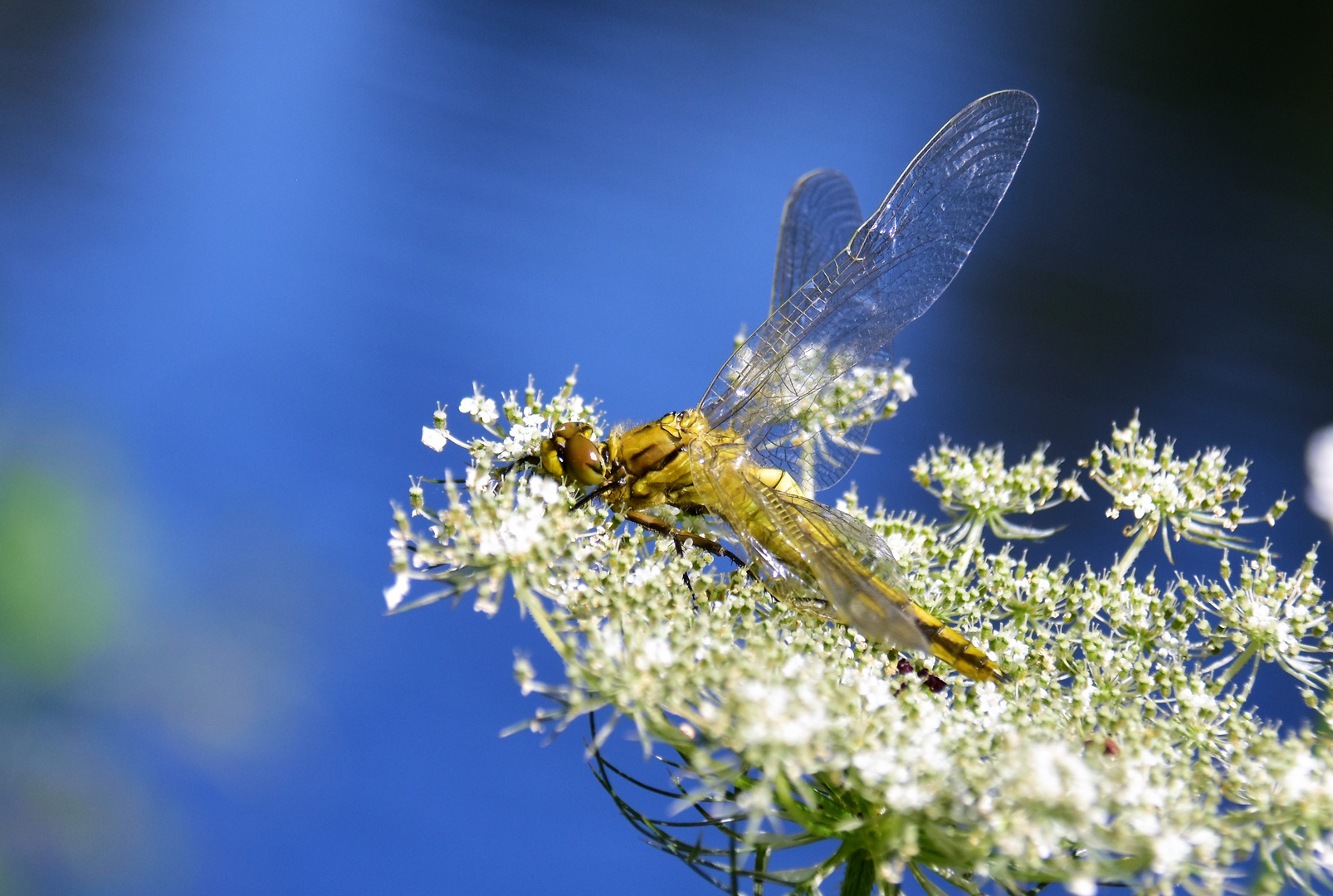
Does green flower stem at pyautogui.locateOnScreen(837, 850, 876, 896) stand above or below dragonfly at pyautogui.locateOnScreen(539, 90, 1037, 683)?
below

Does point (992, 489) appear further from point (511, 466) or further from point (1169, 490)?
point (511, 466)

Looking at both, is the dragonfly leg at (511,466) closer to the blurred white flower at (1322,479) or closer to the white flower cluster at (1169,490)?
the white flower cluster at (1169,490)

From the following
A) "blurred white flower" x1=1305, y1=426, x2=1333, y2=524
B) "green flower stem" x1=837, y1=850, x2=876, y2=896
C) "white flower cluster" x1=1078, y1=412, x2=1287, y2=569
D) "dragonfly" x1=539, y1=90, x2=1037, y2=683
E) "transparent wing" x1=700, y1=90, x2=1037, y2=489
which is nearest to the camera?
"green flower stem" x1=837, y1=850, x2=876, y2=896

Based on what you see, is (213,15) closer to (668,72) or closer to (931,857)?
(668,72)

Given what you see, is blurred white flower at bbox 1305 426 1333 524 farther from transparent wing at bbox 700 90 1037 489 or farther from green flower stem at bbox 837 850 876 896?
green flower stem at bbox 837 850 876 896

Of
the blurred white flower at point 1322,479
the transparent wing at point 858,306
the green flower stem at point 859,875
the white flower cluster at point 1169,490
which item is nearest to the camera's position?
the green flower stem at point 859,875

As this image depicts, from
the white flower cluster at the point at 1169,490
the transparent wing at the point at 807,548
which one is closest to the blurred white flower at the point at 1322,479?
the white flower cluster at the point at 1169,490

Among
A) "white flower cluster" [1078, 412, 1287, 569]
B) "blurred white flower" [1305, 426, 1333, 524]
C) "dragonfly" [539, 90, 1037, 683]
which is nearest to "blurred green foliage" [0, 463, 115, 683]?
"dragonfly" [539, 90, 1037, 683]

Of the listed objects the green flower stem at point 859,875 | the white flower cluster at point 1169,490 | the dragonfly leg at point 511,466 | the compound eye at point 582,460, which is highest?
the dragonfly leg at point 511,466

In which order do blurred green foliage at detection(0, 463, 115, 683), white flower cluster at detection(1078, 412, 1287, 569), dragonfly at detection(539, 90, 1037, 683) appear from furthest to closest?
blurred green foliage at detection(0, 463, 115, 683)
white flower cluster at detection(1078, 412, 1287, 569)
dragonfly at detection(539, 90, 1037, 683)
